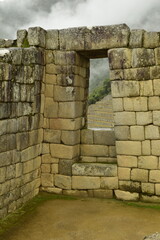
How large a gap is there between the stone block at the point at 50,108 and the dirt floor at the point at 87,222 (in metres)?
2.05

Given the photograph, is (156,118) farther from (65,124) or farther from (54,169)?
(54,169)

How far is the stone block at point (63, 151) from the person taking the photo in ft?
22.8

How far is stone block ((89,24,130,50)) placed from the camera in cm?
653

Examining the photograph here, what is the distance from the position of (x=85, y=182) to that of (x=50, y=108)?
6.51ft

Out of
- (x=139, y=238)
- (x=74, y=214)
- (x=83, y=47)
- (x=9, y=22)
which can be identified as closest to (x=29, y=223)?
(x=74, y=214)

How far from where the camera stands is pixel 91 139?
23.8ft

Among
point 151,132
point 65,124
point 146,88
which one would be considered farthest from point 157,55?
point 65,124

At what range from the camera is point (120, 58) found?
258 inches

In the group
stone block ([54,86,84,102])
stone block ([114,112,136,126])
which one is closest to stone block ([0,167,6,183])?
stone block ([54,86,84,102])

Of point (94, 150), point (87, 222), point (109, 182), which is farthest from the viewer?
point (94, 150)

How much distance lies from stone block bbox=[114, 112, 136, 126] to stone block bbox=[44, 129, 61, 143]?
1.45 metres

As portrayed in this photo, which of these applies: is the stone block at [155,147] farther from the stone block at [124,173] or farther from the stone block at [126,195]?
the stone block at [126,195]

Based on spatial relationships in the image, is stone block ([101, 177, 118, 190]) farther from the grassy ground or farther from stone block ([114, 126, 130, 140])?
stone block ([114, 126, 130, 140])

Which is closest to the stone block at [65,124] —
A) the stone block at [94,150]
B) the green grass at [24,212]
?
the stone block at [94,150]
